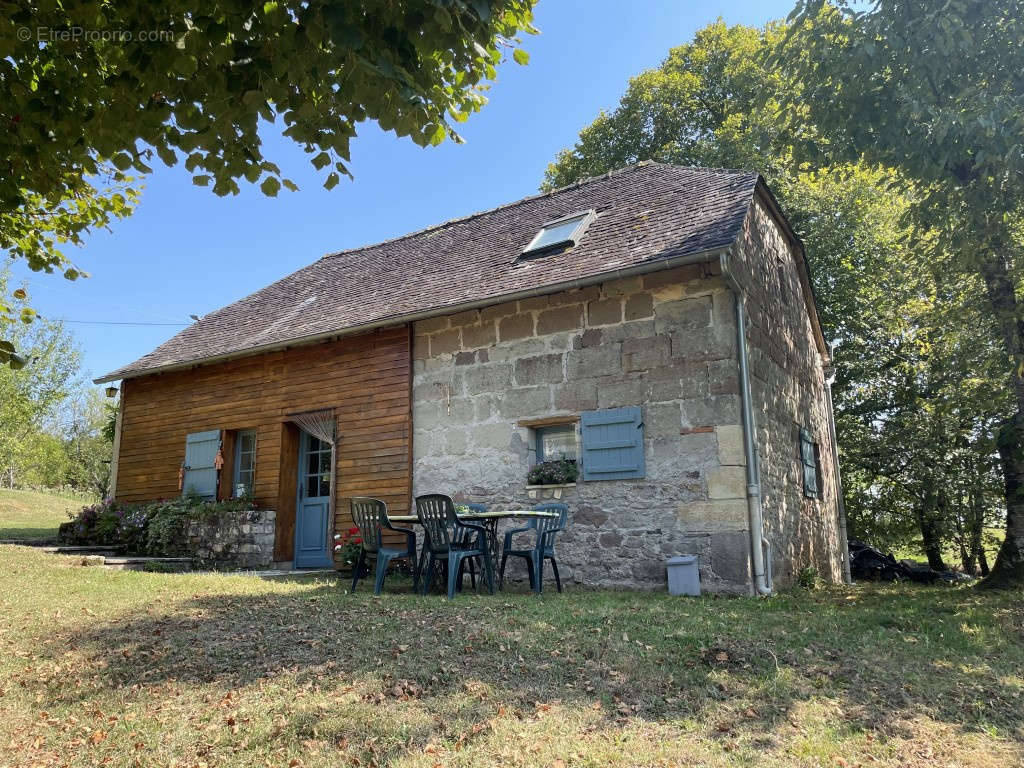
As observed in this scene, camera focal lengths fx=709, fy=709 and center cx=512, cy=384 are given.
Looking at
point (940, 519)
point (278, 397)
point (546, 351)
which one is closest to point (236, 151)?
point (546, 351)

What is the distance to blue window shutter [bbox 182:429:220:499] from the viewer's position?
36.9ft

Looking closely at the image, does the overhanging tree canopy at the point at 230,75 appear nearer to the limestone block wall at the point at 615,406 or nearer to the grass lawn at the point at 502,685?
the grass lawn at the point at 502,685

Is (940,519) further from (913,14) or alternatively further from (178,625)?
(178,625)

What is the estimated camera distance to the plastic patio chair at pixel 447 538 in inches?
257

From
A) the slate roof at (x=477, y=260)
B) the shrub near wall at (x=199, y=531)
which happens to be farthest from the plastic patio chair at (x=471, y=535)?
the shrub near wall at (x=199, y=531)

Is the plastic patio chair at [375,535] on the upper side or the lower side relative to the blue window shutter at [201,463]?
lower

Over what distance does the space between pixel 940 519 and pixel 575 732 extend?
545 inches

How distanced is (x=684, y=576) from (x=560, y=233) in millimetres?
5143

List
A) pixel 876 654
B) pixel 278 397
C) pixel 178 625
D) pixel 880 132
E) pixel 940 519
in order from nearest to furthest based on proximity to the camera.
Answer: pixel 876 654
pixel 178 625
pixel 880 132
pixel 278 397
pixel 940 519

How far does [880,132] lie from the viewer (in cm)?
809

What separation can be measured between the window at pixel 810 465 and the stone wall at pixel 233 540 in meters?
7.69

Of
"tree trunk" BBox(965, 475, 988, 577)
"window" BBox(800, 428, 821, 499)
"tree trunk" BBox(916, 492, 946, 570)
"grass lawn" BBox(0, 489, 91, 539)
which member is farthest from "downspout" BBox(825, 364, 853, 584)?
"grass lawn" BBox(0, 489, 91, 539)

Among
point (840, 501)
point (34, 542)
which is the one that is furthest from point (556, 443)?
point (34, 542)

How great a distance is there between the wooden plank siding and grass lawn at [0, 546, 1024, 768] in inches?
151
